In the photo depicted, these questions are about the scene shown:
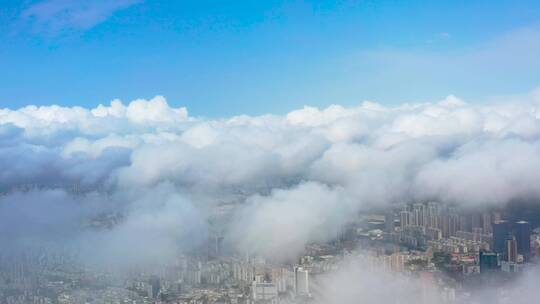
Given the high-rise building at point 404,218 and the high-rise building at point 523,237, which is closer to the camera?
the high-rise building at point 523,237

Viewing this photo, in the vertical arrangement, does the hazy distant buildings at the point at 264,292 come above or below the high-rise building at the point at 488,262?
below

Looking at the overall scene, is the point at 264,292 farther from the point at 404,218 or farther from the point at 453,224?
the point at 453,224

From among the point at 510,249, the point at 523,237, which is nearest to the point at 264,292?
the point at 510,249

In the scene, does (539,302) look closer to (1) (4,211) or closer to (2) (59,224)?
(2) (59,224)

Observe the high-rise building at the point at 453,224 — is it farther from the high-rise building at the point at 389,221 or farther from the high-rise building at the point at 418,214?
the high-rise building at the point at 389,221

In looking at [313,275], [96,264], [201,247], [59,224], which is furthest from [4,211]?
[313,275]

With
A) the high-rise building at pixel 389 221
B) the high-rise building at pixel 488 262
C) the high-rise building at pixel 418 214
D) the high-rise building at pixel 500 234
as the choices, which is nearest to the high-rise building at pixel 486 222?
the high-rise building at pixel 500 234
